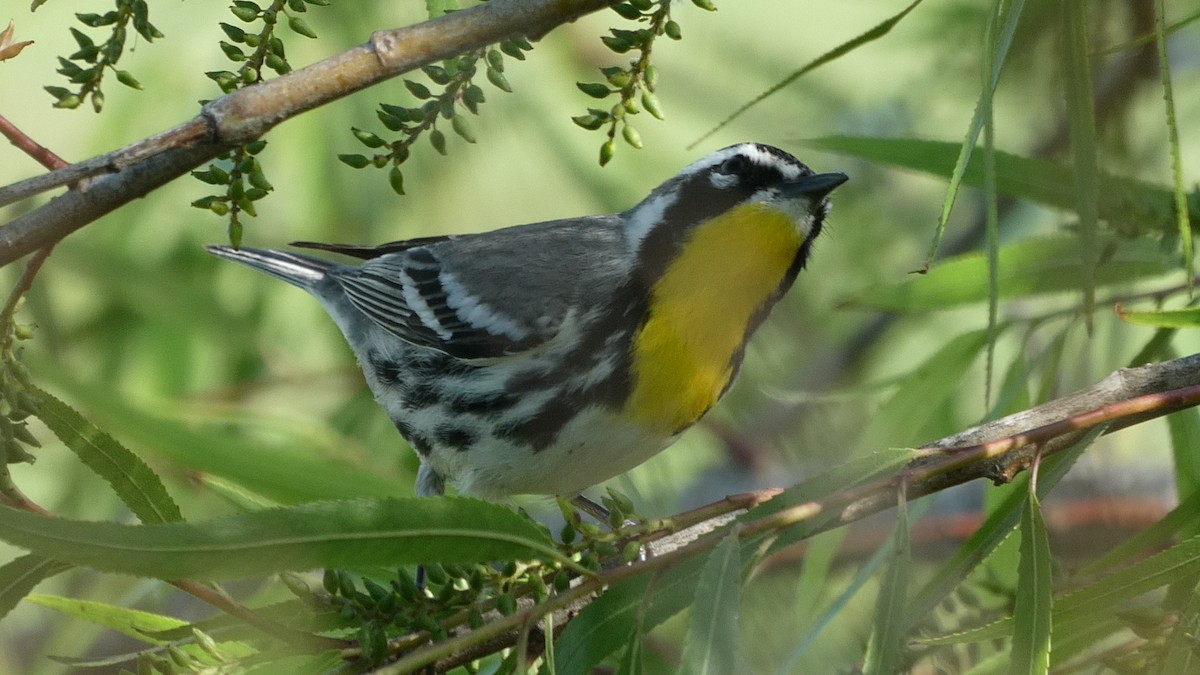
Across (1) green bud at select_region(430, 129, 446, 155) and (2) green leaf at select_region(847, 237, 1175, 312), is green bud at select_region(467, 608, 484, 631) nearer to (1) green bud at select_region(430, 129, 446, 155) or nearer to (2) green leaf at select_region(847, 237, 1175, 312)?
(1) green bud at select_region(430, 129, 446, 155)

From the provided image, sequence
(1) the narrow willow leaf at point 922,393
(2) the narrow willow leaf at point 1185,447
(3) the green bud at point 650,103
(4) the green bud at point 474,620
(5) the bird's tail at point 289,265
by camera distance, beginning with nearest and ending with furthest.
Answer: (4) the green bud at point 474,620, (3) the green bud at point 650,103, (2) the narrow willow leaf at point 1185,447, (1) the narrow willow leaf at point 922,393, (5) the bird's tail at point 289,265

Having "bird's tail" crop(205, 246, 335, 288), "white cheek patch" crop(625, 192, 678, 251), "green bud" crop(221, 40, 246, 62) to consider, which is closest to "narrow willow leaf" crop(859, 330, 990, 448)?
"white cheek patch" crop(625, 192, 678, 251)

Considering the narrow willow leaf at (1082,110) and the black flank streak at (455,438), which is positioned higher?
the black flank streak at (455,438)

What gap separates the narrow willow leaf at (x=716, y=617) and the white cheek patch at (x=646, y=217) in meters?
0.83

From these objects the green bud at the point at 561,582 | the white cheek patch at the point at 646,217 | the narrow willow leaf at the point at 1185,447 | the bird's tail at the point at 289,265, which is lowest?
the green bud at the point at 561,582

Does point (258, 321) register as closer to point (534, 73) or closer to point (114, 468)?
point (534, 73)

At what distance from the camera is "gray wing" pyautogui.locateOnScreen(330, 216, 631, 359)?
1.62 metres

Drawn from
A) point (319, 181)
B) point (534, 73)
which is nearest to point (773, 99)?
point (534, 73)

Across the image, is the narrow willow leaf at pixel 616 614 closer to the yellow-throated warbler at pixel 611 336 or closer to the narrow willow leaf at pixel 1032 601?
the narrow willow leaf at pixel 1032 601

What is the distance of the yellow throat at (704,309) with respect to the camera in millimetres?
1516

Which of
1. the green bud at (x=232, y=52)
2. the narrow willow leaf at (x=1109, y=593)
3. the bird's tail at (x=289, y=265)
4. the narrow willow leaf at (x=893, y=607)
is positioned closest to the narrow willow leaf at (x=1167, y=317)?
the narrow willow leaf at (x=1109, y=593)

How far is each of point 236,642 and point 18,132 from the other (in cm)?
42

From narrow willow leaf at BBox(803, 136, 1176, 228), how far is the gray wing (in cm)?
37

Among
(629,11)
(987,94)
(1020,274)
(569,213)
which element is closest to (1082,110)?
(987,94)
